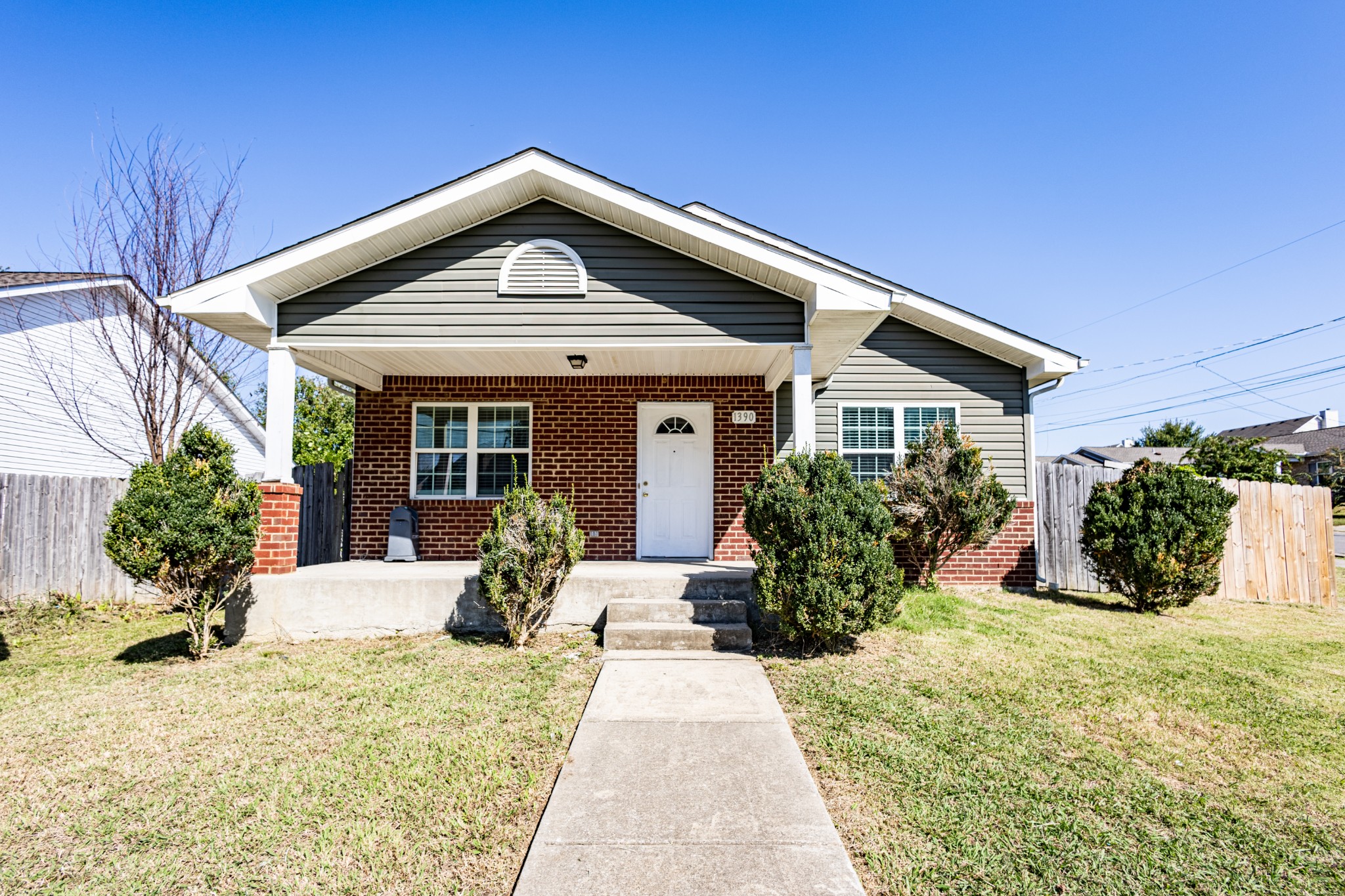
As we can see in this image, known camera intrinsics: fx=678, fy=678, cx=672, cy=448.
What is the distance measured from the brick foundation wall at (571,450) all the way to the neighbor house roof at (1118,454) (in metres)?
23.8

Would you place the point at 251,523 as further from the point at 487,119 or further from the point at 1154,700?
the point at 1154,700

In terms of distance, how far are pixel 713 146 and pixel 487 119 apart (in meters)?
3.37

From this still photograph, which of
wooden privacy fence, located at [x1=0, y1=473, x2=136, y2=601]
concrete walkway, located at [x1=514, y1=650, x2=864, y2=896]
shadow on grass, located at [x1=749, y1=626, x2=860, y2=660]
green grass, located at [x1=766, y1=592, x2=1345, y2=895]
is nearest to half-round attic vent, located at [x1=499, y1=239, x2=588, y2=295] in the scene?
shadow on grass, located at [x1=749, y1=626, x2=860, y2=660]

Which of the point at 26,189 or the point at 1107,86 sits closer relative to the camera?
the point at 26,189

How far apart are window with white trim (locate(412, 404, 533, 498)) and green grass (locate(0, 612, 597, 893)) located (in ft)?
12.5

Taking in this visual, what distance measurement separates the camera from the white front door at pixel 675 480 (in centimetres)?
962

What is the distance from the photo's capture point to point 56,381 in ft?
41.8

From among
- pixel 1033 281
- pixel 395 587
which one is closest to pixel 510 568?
pixel 395 587


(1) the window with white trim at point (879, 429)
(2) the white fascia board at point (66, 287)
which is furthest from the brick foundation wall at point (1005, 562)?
(2) the white fascia board at point (66, 287)

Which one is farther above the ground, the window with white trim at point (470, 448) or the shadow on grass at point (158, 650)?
the window with white trim at point (470, 448)

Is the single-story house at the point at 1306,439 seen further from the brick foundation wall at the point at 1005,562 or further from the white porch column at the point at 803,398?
the white porch column at the point at 803,398

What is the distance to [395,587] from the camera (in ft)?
22.2

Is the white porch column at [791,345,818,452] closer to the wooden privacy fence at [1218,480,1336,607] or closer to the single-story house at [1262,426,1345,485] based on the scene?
the wooden privacy fence at [1218,480,1336,607]

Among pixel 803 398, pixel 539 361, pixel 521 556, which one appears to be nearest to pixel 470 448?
pixel 539 361
